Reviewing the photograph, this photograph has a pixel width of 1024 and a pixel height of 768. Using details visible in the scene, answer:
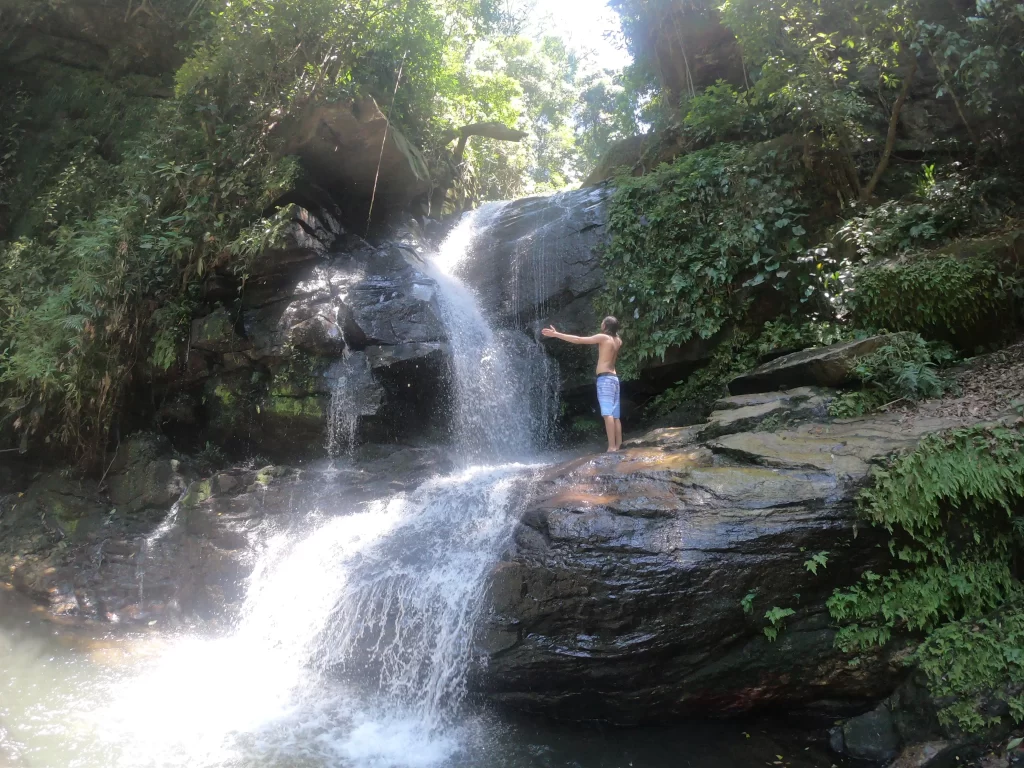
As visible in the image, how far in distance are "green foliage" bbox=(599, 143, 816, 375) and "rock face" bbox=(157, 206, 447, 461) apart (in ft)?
10.6

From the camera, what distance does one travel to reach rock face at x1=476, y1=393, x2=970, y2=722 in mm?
4992

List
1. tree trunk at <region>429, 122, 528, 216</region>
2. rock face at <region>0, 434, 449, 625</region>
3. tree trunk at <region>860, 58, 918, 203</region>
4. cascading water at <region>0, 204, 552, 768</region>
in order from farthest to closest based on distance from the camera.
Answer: tree trunk at <region>429, 122, 528, 216</region>, tree trunk at <region>860, 58, 918, 203</region>, rock face at <region>0, 434, 449, 625</region>, cascading water at <region>0, 204, 552, 768</region>

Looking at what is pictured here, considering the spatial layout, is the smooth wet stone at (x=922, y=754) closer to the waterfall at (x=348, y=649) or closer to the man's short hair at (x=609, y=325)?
the waterfall at (x=348, y=649)

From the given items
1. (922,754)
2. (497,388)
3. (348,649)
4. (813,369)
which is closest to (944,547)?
(922,754)

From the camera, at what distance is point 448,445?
10.0 metres

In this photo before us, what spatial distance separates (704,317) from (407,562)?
5362 mm

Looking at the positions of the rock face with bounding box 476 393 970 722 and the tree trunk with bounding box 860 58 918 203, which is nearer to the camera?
the rock face with bounding box 476 393 970 722

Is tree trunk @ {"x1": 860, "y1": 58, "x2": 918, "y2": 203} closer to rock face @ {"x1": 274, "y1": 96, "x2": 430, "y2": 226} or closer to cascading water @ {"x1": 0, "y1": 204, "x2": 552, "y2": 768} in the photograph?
cascading water @ {"x1": 0, "y1": 204, "x2": 552, "y2": 768}

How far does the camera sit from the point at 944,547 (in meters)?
4.90

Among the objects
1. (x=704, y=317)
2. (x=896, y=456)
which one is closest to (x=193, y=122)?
(x=704, y=317)

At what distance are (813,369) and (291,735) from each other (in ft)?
20.2

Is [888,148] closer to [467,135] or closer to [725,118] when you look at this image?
[725,118]

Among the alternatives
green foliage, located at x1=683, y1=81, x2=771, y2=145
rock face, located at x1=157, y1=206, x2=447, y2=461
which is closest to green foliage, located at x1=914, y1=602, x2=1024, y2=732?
rock face, located at x1=157, y1=206, x2=447, y2=461

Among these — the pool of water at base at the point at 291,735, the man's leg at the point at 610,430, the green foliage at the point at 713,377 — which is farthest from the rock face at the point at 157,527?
the green foliage at the point at 713,377
